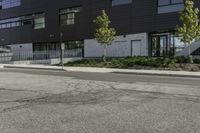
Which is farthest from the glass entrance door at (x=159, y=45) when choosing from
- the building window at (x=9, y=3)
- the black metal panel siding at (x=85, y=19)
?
the building window at (x=9, y=3)

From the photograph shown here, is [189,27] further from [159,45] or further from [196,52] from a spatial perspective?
[159,45]

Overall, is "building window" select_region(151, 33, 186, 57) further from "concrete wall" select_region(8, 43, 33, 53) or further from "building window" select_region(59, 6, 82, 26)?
"concrete wall" select_region(8, 43, 33, 53)

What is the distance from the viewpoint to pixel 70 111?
1015 centimetres

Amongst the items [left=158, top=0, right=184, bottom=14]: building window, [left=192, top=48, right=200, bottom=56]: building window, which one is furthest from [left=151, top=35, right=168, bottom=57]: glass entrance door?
[left=192, top=48, right=200, bottom=56]: building window

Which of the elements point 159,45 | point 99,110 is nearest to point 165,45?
point 159,45

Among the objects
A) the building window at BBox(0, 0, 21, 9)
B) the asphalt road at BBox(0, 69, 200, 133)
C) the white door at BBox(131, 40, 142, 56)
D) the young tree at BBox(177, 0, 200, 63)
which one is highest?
the building window at BBox(0, 0, 21, 9)

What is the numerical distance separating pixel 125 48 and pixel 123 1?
556 cm

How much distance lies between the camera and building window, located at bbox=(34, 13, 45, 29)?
5488cm

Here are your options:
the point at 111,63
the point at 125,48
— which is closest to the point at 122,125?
the point at 111,63

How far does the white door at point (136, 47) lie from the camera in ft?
137

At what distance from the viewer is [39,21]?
182 ft

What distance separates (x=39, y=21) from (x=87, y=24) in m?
10.9

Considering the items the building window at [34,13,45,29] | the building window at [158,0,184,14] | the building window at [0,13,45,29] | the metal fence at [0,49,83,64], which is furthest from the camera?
the building window at [0,13,45,29]

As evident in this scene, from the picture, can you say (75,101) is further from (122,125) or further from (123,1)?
(123,1)
